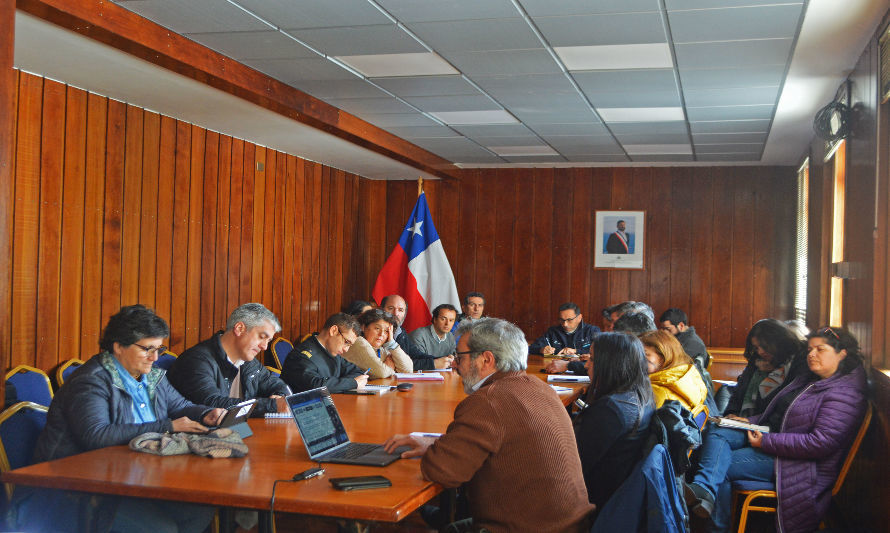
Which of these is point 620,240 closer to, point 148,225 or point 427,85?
point 427,85

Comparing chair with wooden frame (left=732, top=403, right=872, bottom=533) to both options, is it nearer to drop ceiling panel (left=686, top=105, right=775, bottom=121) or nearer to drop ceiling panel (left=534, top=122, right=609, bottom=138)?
drop ceiling panel (left=686, top=105, right=775, bottom=121)

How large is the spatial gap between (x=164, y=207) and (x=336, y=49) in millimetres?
2341

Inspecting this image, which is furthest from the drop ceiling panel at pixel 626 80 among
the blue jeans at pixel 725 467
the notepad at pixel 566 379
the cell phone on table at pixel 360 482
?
the cell phone on table at pixel 360 482

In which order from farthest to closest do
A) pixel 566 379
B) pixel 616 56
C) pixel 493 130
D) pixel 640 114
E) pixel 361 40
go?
pixel 493 130, pixel 640 114, pixel 566 379, pixel 616 56, pixel 361 40

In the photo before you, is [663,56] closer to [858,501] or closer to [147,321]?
[858,501]

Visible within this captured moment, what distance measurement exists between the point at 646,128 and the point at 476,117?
1.51 m

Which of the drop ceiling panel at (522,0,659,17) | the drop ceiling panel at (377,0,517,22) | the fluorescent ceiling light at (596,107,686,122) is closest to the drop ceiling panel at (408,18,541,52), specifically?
the drop ceiling panel at (377,0,517,22)

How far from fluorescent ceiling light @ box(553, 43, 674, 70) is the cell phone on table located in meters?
2.94

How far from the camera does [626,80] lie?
17.7 ft

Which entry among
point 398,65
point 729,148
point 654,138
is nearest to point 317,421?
point 398,65

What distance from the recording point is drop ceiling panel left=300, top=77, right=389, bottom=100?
18.5ft

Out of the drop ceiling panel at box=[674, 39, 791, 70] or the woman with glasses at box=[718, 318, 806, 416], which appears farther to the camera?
the woman with glasses at box=[718, 318, 806, 416]

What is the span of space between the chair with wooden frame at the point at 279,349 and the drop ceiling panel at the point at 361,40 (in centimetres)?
330

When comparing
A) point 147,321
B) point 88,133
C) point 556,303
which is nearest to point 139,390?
point 147,321
